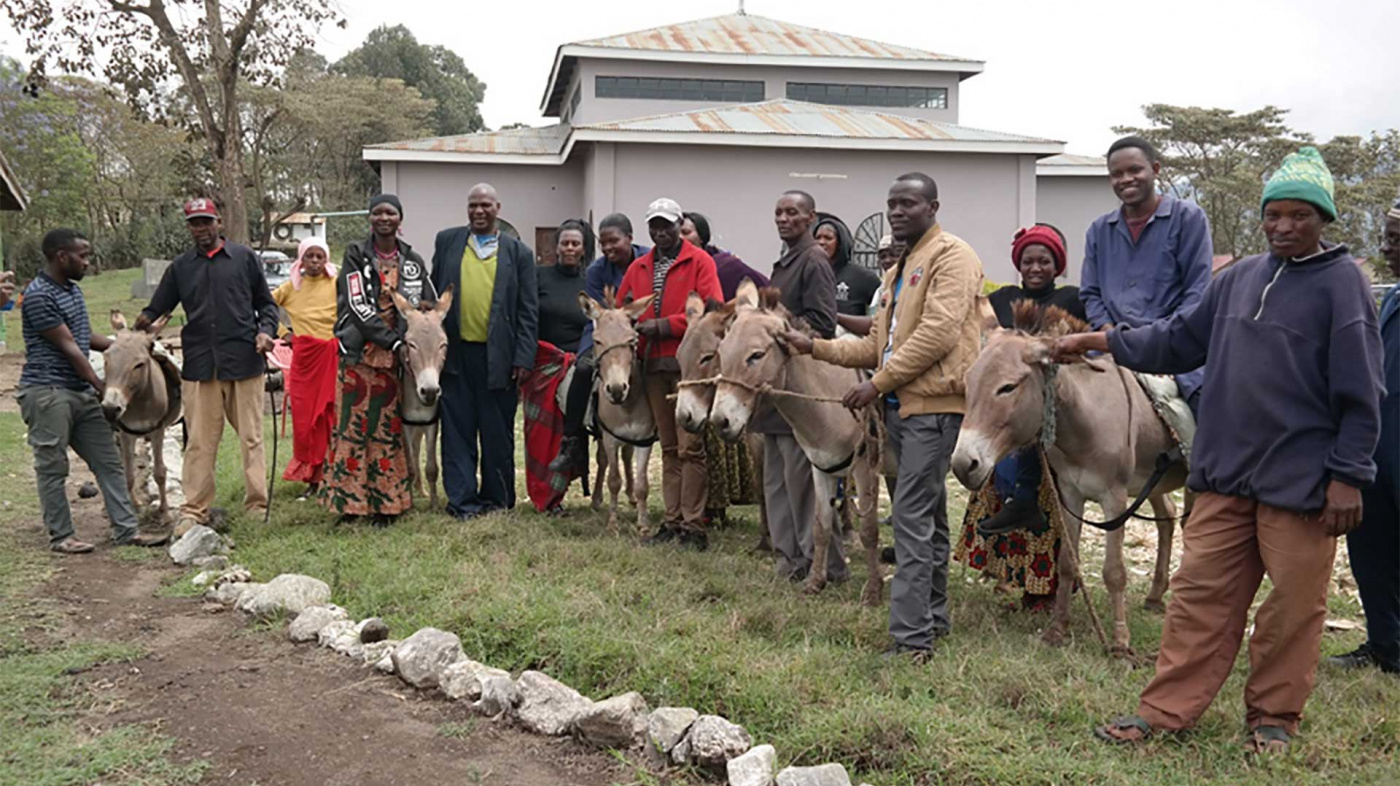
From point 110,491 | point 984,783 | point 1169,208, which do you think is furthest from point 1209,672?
point 110,491

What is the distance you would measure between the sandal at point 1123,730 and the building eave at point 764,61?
22445mm

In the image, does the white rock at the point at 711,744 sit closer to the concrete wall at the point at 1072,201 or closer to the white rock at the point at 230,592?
the white rock at the point at 230,592

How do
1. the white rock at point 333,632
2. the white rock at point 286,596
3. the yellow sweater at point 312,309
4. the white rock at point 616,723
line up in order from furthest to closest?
the yellow sweater at point 312,309, the white rock at point 286,596, the white rock at point 333,632, the white rock at point 616,723

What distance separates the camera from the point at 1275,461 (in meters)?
3.87

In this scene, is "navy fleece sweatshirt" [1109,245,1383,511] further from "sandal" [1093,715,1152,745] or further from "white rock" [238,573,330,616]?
"white rock" [238,573,330,616]

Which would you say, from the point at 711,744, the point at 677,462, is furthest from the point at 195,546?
the point at 711,744

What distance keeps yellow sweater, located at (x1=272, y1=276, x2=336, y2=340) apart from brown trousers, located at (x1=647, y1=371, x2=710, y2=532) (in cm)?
344

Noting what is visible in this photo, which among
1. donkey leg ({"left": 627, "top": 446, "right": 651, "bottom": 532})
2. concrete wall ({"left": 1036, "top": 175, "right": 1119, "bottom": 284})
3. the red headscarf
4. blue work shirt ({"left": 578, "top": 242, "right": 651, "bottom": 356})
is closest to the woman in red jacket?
donkey leg ({"left": 627, "top": 446, "right": 651, "bottom": 532})

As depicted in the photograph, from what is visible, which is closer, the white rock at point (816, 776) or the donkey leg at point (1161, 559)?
the white rock at point (816, 776)

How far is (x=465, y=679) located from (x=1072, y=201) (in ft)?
79.7

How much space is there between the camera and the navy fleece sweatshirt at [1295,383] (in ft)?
12.3

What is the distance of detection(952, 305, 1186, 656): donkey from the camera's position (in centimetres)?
459

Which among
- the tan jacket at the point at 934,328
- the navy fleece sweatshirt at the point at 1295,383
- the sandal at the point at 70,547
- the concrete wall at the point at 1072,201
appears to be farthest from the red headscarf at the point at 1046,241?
the concrete wall at the point at 1072,201

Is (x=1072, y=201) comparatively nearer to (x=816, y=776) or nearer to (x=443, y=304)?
(x=443, y=304)
